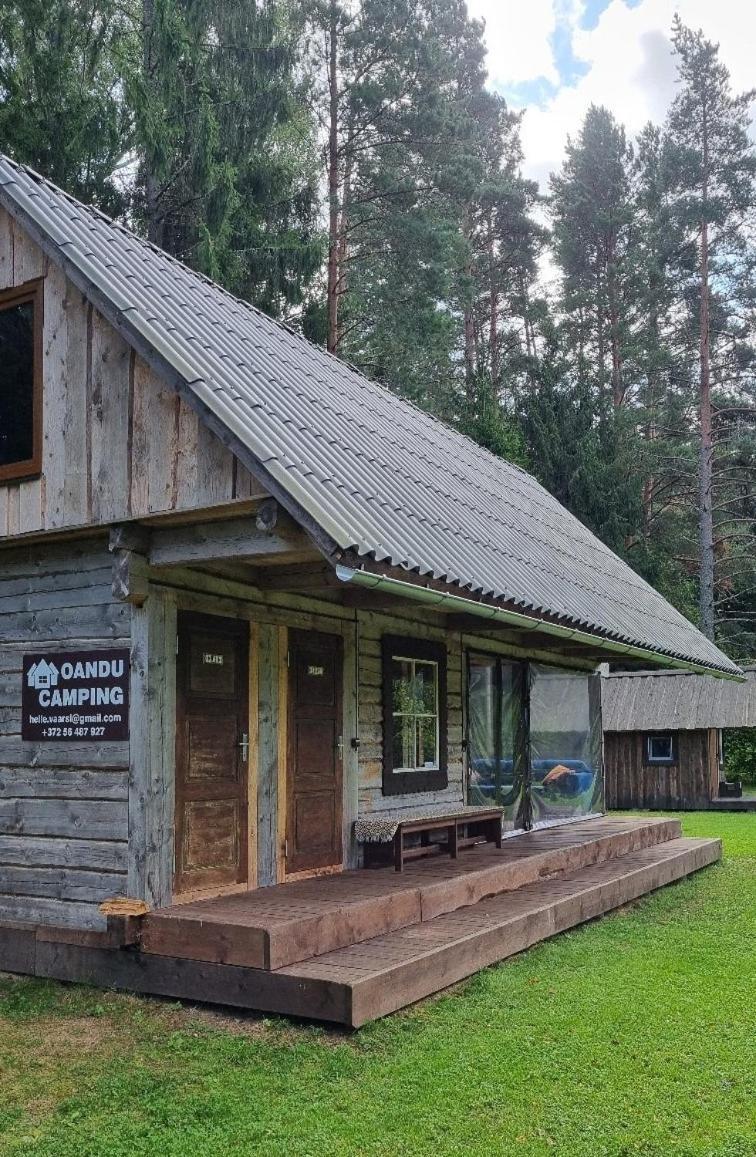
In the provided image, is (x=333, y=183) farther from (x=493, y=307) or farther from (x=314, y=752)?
(x=314, y=752)

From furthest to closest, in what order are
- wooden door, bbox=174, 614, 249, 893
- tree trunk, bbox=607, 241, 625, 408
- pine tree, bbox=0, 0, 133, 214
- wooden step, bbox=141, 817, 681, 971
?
tree trunk, bbox=607, 241, 625, 408 < pine tree, bbox=0, 0, 133, 214 < wooden door, bbox=174, 614, 249, 893 < wooden step, bbox=141, 817, 681, 971

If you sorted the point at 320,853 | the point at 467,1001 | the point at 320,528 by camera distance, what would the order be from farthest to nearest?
the point at 320,853
the point at 467,1001
the point at 320,528

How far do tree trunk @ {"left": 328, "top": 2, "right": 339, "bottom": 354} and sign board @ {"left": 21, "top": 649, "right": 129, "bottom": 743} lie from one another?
15537 millimetres

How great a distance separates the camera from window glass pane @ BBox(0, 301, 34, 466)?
7.73 metres

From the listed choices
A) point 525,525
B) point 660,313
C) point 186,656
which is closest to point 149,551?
point 186,656

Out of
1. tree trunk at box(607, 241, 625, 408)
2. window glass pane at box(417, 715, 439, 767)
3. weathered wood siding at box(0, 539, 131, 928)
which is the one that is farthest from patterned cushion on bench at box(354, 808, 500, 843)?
tree trunk at box(607, 241, 625, 408)

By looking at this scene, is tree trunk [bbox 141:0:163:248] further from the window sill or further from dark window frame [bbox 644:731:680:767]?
dark window frame [bbox 644:731:680:767]

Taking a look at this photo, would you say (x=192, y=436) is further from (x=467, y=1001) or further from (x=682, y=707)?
(x=682, y=707)

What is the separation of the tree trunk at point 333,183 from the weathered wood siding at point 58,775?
49.9ft

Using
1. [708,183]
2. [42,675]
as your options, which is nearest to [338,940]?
[42,675]

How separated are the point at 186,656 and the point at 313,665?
4.77ft

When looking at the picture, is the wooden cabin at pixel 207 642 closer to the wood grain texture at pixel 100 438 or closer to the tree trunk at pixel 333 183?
the wood grain texture at pixel 100 438

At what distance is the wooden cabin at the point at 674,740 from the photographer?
2417cm

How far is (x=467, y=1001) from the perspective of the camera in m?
6.66
